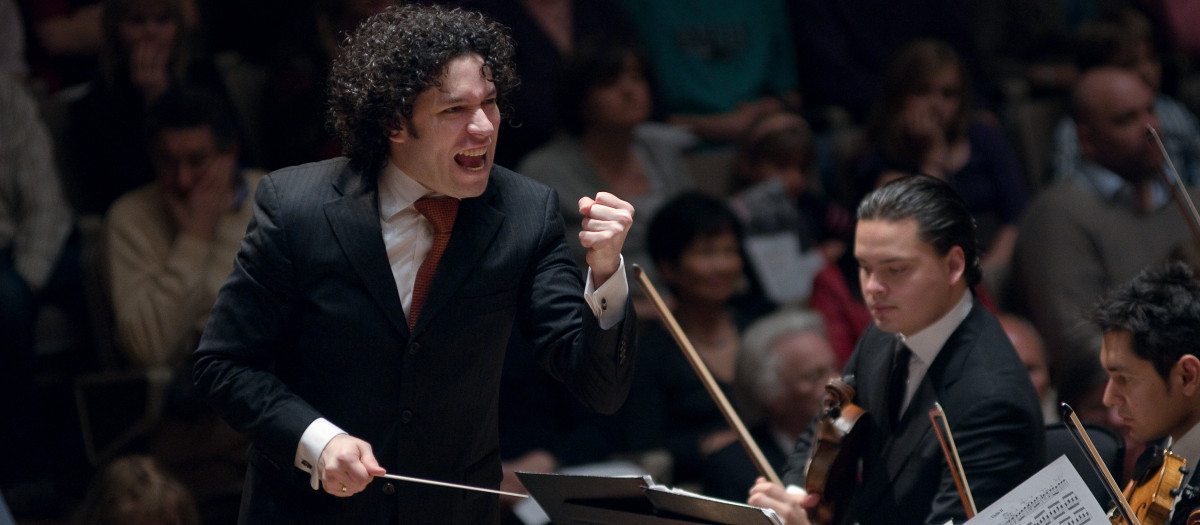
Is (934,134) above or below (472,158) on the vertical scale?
below

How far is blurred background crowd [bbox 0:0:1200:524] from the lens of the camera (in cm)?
366

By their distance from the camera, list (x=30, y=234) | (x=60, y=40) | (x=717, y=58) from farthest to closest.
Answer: (x=717, y=58), (x=60, y=40), (x=30, y=234)

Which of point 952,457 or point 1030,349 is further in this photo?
point 1030,349

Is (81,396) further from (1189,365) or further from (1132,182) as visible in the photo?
(1132,182)

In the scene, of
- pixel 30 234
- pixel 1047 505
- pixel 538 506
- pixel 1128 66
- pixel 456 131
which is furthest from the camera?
pixel 1128 66

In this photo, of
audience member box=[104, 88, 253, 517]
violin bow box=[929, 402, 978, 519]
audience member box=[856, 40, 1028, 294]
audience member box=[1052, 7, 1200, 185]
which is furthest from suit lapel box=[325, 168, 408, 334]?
audience member box=[1052, 7, 1200, 185]

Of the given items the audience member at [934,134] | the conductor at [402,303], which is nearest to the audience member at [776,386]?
the audience member at [934,134]

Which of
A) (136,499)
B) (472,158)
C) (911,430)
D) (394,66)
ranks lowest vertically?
(136,499)

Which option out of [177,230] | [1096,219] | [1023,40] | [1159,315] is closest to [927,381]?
[1159,315]

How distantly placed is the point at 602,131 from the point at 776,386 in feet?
3.48

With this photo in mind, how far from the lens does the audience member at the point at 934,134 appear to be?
4.54 meters

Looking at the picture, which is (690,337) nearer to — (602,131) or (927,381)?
(602,131)

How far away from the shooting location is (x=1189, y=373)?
2256mm

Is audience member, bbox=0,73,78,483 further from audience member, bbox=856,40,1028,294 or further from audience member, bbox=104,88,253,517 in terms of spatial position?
audience member, bbox=856,40,1028,294
